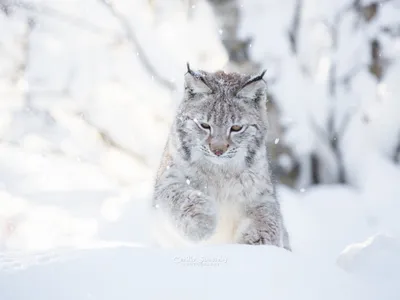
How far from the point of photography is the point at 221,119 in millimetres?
3441

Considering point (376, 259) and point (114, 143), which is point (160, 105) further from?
point (376, 259)

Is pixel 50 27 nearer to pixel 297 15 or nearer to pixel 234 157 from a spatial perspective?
pixel 297 15

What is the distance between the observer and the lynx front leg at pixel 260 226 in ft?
10.6

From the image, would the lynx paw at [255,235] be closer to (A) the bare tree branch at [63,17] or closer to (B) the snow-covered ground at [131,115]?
(B) the snow-covered ground at [131,115]

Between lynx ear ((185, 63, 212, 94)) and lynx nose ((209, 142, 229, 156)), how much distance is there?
13.8 inches

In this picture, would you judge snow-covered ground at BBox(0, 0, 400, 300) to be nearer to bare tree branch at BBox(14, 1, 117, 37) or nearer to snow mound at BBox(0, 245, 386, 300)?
bare tree branch at BBox(14, 1, 117, 37)

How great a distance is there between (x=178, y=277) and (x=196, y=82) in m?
1.47

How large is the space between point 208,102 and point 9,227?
3.59m

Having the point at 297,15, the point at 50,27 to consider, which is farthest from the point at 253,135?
the point at 50,27

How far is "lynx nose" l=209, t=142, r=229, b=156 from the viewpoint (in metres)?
3.36

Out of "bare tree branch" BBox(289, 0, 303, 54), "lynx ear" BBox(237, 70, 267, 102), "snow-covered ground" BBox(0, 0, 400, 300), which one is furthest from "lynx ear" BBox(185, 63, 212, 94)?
"bare tree branch" BBox(289, 0, 303, 54)

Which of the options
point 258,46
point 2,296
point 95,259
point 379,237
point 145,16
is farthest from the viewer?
point 145,16

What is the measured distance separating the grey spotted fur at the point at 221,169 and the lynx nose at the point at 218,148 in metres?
0.02

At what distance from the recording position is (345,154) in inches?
263
